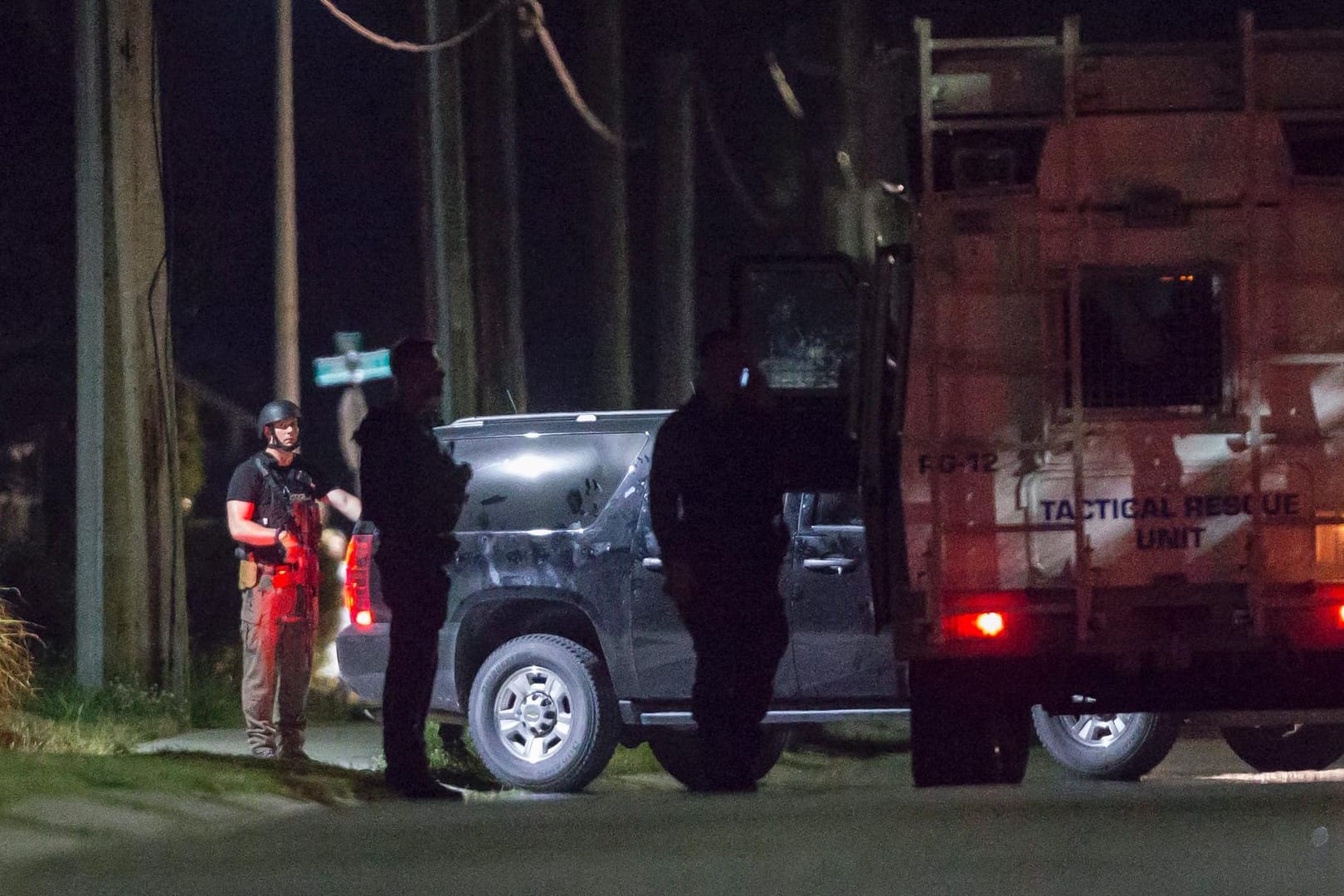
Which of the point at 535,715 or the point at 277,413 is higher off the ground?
the point at 277,413

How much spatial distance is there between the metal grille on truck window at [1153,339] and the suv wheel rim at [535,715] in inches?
140

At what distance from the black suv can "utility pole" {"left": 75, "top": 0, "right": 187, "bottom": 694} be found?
12.0 feet

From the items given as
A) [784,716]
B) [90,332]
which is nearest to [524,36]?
[90,332]

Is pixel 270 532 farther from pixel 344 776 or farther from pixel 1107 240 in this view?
pixel 1107 240

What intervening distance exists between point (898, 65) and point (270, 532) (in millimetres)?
4369

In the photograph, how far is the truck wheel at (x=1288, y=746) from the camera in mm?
12961

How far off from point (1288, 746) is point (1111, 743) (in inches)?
44.2

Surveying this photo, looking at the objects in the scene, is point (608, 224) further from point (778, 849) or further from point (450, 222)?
point (778, 849)

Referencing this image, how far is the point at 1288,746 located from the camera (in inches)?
517

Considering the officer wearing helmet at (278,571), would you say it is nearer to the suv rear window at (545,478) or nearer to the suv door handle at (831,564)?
the suv rear window at (545,478)

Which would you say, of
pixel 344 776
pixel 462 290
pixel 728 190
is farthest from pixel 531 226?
pixel 344 776

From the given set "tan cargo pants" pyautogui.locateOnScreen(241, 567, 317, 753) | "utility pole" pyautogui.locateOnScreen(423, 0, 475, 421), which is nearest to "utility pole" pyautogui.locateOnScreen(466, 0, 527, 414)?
"utility pole" pyautogui.locateOnScreen(423, 0, 475, 421)

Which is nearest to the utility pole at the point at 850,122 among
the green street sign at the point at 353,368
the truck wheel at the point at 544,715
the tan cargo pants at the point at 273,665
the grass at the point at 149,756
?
the green street sign at the point at 353,368

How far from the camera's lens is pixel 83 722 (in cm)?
1498
